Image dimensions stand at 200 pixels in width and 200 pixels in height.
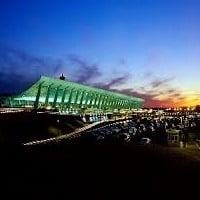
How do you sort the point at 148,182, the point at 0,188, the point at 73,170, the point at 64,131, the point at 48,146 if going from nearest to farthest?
the point at 0,188, the point at 148,182, the point at 73,170, the point at 48,146, the point at 64,131

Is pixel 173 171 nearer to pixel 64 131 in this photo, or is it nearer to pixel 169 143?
pixel 169 143

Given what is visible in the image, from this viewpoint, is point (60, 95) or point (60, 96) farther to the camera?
point (60, 96)

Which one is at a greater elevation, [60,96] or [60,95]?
[60,95]

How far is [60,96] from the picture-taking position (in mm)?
84250

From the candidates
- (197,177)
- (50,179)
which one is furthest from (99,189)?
(197,177)

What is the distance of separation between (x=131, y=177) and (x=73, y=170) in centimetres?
225

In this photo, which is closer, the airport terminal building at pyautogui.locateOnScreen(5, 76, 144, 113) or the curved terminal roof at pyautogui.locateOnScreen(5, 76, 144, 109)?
the airport terminal building at pyautogui.locateOnScreen(5, 76, 144, 113)

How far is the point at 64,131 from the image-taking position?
1202 inches

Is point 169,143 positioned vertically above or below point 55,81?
below

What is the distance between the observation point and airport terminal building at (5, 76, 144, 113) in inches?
2761

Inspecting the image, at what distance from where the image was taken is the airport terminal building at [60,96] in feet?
230

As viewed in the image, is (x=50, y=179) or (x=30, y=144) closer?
(x=50, y=179)

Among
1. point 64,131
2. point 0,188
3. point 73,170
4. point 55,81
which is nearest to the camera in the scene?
point 0,188

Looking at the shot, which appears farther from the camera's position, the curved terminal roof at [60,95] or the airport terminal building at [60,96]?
the curved terminal roof at [60,95]
